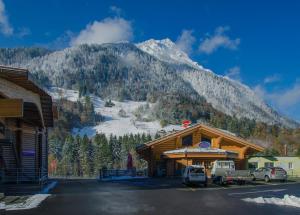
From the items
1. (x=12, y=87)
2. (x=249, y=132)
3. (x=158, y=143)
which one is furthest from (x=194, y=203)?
(x=249, y=132)

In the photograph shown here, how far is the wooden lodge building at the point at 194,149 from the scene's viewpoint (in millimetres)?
50969

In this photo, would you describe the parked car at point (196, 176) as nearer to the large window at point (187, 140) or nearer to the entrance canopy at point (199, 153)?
the entrance canopy at point (199, 153)

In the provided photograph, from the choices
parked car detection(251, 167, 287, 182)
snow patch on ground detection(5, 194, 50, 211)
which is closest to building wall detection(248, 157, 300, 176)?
parked car detection(251, 167, 287, 182)

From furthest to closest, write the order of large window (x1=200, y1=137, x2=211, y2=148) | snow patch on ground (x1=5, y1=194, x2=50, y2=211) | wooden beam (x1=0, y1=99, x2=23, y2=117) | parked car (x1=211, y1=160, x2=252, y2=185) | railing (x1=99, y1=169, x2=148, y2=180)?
1. railing (x1=99, y1=169, x2=148, y2=180)
2. large window (x1=200, y1=137, x2=211, y2=148)
3. parked car (x1=211, y1=160, x2=252, y2=185)
4. wooden beam (x1=0, y1=99, x2=23, y2=117)
5. snow patch on ground (x1=5, y1=194, x2=50, y2=211)

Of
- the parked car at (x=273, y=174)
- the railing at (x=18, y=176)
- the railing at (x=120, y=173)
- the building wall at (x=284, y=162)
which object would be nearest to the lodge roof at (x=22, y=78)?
the railing at (x=18, y=176)

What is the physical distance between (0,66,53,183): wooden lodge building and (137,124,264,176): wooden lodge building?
14254mm

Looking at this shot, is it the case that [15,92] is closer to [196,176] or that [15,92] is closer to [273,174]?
[196,176]

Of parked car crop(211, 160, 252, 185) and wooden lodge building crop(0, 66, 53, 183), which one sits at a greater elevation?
wooden lodge building crop(0, 66, 53, 183)

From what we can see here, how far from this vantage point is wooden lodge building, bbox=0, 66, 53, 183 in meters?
23.4

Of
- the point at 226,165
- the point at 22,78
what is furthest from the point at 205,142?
the point at 22,78

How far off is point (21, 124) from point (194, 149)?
65.7ft

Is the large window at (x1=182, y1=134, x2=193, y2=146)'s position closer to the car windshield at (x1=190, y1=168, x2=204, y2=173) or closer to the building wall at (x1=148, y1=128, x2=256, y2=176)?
the building wall at (x1=148, y1=128, x2=256, y2=176)

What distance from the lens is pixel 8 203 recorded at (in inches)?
824

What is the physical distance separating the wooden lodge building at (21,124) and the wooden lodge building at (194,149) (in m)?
14.3
